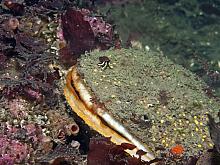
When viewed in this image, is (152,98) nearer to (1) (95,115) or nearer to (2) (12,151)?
(1) (95,115)

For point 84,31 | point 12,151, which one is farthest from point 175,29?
point 12,151

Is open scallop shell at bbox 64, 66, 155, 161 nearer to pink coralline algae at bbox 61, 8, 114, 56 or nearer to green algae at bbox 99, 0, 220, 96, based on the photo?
pink coralline algae at bbox 61, 8, 114, 56

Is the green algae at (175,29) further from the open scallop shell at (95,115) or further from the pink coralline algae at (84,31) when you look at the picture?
the open scallop shell at (95,115)

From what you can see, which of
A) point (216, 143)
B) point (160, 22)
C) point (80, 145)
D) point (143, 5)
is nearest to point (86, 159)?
point (80, 145)

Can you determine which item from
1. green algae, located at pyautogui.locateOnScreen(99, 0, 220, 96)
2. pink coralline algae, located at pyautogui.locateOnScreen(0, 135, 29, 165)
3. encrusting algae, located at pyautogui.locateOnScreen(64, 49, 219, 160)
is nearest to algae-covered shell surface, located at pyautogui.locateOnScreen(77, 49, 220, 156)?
encrusting algae, located at pyautogui.locateOnScreen(64, 49, 219, 160)

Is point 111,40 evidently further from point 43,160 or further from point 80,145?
point 43,160

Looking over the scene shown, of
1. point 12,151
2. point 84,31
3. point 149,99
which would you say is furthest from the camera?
point 84,31

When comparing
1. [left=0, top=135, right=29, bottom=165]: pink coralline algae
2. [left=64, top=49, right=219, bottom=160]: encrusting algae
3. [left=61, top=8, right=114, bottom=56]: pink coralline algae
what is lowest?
[left=0, top=135, right=29, bottom=165]: pink coralline algae
